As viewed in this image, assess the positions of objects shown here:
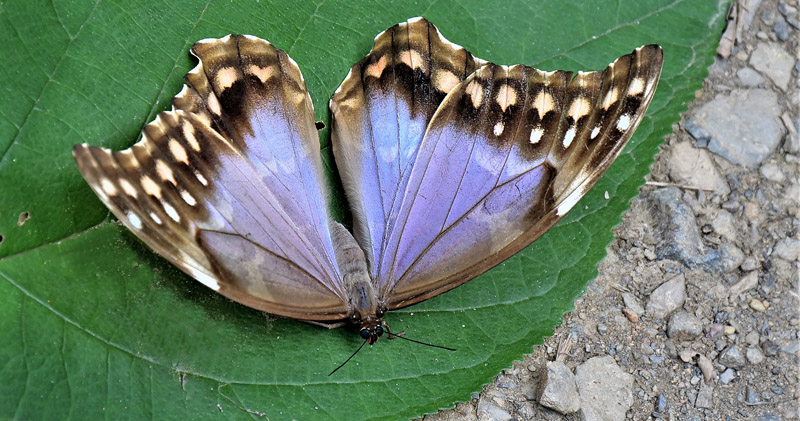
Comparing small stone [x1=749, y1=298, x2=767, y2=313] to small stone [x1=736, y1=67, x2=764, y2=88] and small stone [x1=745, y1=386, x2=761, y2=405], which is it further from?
small stone [x1=736, y1=67, x2=764, y2=88]

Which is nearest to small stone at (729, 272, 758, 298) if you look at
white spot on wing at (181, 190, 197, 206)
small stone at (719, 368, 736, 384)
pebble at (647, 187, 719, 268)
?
pebble at (647, 187, 719, 268)

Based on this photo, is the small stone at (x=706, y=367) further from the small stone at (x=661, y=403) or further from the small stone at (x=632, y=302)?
the small stone at (x=632, y=302)

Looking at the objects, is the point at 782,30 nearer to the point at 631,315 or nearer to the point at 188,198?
the point at 631,315

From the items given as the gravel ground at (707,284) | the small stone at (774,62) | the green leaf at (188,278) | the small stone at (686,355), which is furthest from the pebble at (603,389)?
the small stone at (774,62)

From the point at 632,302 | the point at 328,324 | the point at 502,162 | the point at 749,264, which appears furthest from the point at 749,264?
the point at 328,324

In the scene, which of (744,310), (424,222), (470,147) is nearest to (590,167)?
(470,147)
